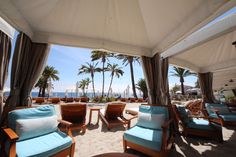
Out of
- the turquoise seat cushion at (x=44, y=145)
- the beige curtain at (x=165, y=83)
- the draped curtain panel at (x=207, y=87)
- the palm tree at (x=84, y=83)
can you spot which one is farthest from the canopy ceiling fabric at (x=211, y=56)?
the palm tree at (x=84, y=83)

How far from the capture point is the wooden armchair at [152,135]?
195 centimetres

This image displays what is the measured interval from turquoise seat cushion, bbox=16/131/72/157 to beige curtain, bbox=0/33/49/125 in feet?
3.25

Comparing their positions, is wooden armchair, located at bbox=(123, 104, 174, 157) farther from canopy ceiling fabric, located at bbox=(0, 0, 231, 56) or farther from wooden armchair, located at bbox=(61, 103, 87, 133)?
canopy ceiling fabric, located at bbox=(0, 0, 231, 56)

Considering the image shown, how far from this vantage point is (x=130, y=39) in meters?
3.63

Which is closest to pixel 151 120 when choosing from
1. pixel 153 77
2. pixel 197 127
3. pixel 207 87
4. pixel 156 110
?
pixel 156 110

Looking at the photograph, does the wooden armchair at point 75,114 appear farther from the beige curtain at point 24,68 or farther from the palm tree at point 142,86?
the palm tree at point 142,86

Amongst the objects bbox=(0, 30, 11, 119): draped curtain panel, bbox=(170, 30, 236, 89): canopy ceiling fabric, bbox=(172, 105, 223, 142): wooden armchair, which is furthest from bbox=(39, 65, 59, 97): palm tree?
bbox=(172, 105, 223, 142): wooden armchair

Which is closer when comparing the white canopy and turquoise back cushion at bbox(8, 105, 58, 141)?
turquoise back cushion at bbox(8, 105, 58, 141)

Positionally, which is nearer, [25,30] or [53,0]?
[53,0]

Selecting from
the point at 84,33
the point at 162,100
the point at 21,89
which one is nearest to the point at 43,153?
the point at 21,89

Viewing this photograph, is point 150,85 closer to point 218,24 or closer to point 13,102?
point 218,24

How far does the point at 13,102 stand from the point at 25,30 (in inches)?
68.9

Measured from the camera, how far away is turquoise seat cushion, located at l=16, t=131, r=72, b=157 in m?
1.57

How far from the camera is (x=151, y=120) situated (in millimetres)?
2615
